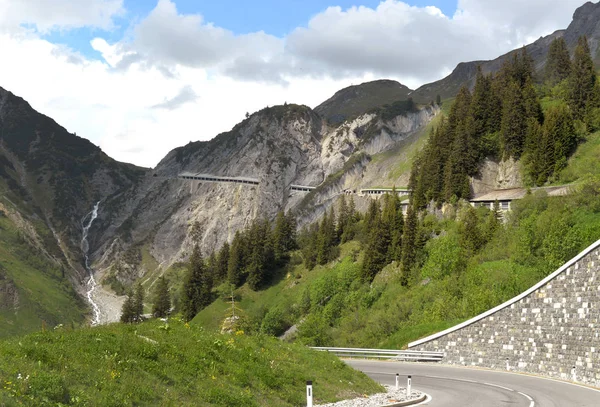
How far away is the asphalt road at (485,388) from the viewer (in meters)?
19.4

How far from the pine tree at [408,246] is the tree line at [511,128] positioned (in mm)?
6082

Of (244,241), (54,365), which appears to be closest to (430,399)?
(54,365)

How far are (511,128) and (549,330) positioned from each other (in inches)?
1680

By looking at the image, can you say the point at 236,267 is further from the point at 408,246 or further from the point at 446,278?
the point at 446,278

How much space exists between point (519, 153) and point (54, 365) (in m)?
63.7

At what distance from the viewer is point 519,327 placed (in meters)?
30.4

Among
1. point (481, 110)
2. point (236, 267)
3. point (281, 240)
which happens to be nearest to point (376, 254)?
point (481, 110)

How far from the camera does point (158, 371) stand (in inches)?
558

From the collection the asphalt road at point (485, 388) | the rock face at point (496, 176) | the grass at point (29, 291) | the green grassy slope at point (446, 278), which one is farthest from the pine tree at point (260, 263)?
the asphalt road at point (485, 388)

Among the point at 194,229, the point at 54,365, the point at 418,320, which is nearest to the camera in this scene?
the point at 54,365

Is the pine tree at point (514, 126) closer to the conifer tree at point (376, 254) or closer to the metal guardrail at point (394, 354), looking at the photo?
the conifer tree at point (376, 254)

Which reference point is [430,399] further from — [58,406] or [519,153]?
[519,153]

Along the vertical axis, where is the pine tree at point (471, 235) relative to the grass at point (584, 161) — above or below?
below

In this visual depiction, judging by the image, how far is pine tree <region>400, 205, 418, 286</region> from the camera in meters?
61.8
